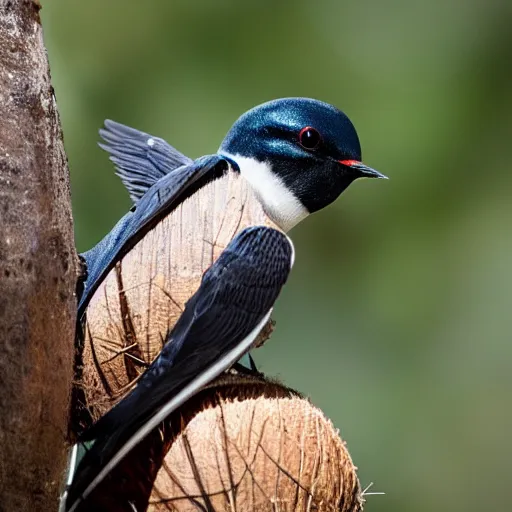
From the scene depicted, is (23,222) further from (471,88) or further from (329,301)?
(471,88)

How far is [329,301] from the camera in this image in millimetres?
6742

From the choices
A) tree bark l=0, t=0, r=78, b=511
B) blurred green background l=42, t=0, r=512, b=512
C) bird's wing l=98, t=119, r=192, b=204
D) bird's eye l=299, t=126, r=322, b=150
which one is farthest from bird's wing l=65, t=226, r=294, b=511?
blurred green background l=42, t=0, r=512, b=512

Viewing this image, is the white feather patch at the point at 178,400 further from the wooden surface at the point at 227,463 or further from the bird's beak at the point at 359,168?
→ the bird's beak at the point at 359,168

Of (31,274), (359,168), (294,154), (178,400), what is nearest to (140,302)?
(178,400)

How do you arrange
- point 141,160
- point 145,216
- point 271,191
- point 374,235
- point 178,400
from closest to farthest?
point 178,400, point 145,216, point 271,191, point 141,160, point 374,235

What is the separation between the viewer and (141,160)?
3748 mm

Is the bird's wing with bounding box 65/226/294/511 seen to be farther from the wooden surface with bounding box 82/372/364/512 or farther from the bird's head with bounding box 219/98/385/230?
the bird's head with bounding box 219/98/385/230

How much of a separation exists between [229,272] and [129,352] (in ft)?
1.11

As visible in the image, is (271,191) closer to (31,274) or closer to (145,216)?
(145,216)

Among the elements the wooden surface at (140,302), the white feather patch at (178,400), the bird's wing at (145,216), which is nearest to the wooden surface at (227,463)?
the white feather patch at (178,400)

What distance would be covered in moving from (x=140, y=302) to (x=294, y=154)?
2.09 ft

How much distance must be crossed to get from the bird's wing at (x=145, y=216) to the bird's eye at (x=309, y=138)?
0.24 metres

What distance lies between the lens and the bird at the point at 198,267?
2.79 metres

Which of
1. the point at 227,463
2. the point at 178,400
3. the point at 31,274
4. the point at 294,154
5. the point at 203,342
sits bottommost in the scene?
the point at 227,463
